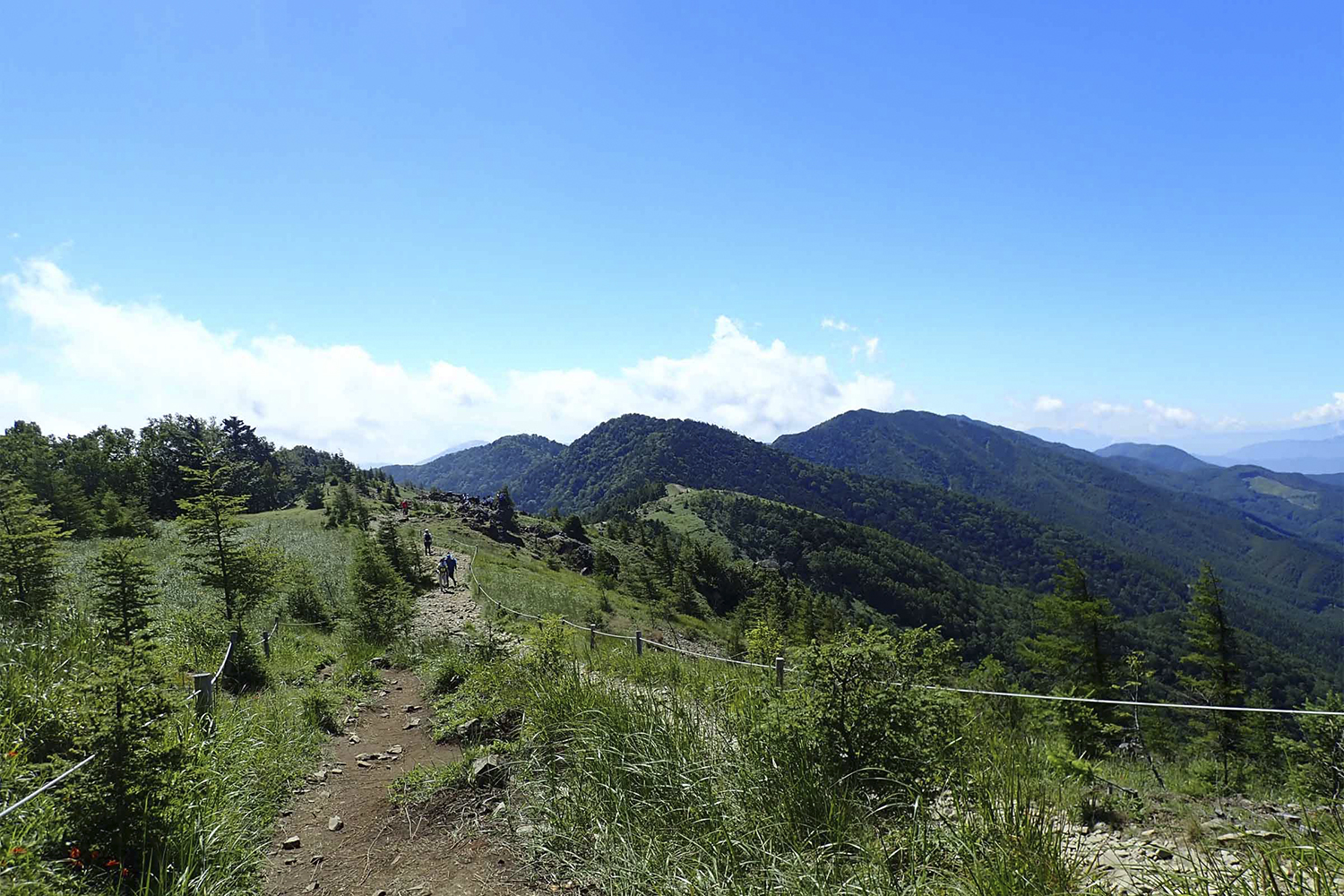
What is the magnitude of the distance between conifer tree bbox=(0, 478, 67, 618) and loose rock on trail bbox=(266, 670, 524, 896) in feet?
21.3

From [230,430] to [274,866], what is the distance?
111 meters

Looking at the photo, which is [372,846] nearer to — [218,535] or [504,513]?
[218,535]

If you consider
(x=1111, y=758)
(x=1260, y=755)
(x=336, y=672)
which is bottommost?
(x=1260, y=755)

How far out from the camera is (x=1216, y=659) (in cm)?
2359

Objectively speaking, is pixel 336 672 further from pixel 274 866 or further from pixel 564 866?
pixel 564 866

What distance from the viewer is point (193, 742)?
5410 mm

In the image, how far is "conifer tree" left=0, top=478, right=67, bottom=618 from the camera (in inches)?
389

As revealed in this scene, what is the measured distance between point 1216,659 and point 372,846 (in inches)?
1179

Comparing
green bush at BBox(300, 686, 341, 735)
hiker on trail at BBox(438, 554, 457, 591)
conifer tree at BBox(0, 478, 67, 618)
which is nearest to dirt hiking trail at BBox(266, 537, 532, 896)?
green bush at BBox(300, 686, 341, 735)

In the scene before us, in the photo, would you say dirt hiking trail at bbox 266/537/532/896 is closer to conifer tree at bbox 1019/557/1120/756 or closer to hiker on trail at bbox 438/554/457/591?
hiker on trail at bbox 438/554/457/591

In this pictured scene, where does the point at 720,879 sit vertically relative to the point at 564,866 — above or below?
above

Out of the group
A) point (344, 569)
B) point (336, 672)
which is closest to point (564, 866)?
point (336, 672)

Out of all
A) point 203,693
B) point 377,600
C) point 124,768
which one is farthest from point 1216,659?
point 124,768

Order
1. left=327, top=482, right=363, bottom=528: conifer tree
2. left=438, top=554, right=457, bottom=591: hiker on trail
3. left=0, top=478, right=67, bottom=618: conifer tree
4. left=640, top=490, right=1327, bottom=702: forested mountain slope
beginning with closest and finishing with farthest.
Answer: left=0, top=478, right=67, bottom=618: conifer tree < left=438, top=554, right=457, bottom=591: hiker on trail < left=327, top=482, right=363, bottom=528: conifer tree < left=640, top=490, right=1327, bottom=702: forested mountain slope
